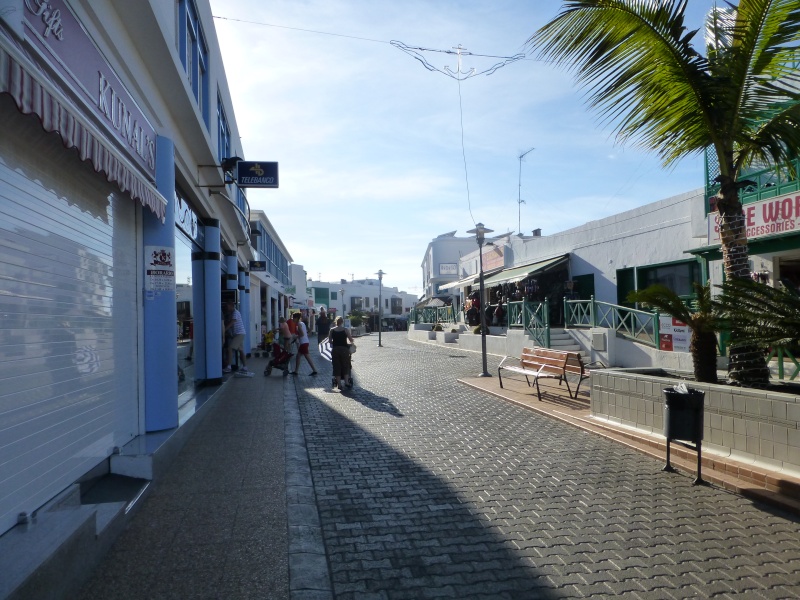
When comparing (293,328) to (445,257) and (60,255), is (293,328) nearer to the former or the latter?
(60,255)

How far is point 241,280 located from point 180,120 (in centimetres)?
1262

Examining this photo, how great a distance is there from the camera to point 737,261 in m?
6.53

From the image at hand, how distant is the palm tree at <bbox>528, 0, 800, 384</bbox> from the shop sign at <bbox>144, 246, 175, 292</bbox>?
16.0 ft

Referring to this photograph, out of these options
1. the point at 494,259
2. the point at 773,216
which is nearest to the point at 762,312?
the point at 773,216

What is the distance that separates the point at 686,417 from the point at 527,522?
81.7 inches

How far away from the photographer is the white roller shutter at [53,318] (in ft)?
12.2

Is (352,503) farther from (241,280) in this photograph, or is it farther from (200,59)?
(241,280)

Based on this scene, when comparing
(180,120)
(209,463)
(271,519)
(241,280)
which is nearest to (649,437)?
(271,519)

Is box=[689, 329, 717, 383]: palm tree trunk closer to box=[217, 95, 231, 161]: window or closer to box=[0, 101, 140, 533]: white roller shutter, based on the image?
box=[0, 101, 140, 533]: white roller shutter

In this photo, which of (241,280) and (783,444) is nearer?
(783,444)

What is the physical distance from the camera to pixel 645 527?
4.55m

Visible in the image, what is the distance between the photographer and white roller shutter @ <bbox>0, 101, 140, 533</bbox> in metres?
3.73

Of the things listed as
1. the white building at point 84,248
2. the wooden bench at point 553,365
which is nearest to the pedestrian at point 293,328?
the white building at point 84,248

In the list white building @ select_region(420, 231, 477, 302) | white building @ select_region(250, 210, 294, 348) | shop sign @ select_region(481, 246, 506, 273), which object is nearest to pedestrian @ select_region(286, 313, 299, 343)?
white building @ select_region(250, 210, 294, 348)
